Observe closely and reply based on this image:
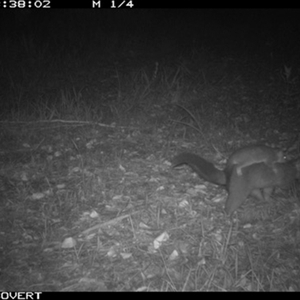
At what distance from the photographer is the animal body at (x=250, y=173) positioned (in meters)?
2.88

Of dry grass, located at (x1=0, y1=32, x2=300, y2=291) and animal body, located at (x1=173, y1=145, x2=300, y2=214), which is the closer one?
dry grass, located at (x1=0, y1=32, x2=300, y2=291)

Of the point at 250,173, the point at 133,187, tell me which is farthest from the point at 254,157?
the point at 133,187

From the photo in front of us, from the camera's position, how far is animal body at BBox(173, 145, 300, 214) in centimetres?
288

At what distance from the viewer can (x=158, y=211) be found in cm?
296

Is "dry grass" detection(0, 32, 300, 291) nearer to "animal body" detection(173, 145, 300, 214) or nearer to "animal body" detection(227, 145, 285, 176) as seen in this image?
"animal body" detection(173, 145, 300, 214)

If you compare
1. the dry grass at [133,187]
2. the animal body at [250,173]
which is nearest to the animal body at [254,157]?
the animal body at [250,173]

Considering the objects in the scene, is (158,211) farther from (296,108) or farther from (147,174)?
(296,108)

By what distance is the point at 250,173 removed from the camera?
9.43 feet

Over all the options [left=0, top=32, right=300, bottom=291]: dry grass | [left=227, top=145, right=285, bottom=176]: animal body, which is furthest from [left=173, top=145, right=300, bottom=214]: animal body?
[left=0, top=32, right=300, bottom=291]: dry grass

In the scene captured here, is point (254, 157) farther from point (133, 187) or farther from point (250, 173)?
point (133, 187)

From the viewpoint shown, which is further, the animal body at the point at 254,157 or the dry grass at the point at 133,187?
the animal body at the point at 254,157

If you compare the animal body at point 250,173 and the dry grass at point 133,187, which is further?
the animal body at point 250,173

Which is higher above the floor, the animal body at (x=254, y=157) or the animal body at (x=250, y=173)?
the animal body at (x=254, y=157)

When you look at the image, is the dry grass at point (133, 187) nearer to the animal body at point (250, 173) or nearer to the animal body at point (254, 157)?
the animal body at point (250, 173)
